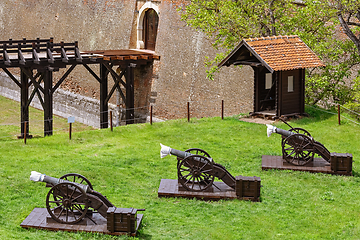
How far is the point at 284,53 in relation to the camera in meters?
14.9

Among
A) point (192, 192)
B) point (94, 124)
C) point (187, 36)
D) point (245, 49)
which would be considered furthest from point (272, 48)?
point (94, 124)

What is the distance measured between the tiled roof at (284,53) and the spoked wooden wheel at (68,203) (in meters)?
7.64

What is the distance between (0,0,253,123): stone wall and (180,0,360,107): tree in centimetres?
168

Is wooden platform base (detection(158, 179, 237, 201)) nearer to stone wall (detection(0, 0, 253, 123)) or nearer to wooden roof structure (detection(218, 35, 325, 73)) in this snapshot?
wooden roof structure (detection(218, 35, 325, 73))

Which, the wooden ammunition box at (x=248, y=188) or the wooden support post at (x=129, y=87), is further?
the wooden support post at (x=129, y=87)

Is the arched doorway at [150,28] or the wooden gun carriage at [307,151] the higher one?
the arched doorway at [150,28]

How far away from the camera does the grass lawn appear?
334 inches

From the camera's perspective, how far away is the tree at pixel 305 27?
1596 cm

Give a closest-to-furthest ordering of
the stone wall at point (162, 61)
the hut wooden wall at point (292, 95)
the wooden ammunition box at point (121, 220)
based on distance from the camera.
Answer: the wooden ammunition box at point (121, 220), the hut wooden wall at point (292, 95), the stone wall at point (162, 61)

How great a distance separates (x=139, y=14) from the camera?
22.1 meters

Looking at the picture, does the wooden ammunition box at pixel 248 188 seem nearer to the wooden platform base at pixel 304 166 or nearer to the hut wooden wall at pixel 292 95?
the wooden platform base at pixel 304 166

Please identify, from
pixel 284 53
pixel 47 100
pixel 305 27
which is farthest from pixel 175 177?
pixel 305 27

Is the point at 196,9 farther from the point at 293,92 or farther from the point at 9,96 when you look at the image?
the point at 9,96

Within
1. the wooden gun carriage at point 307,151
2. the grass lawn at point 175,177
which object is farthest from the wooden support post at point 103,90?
the wooden gun carriage at point 307,151
